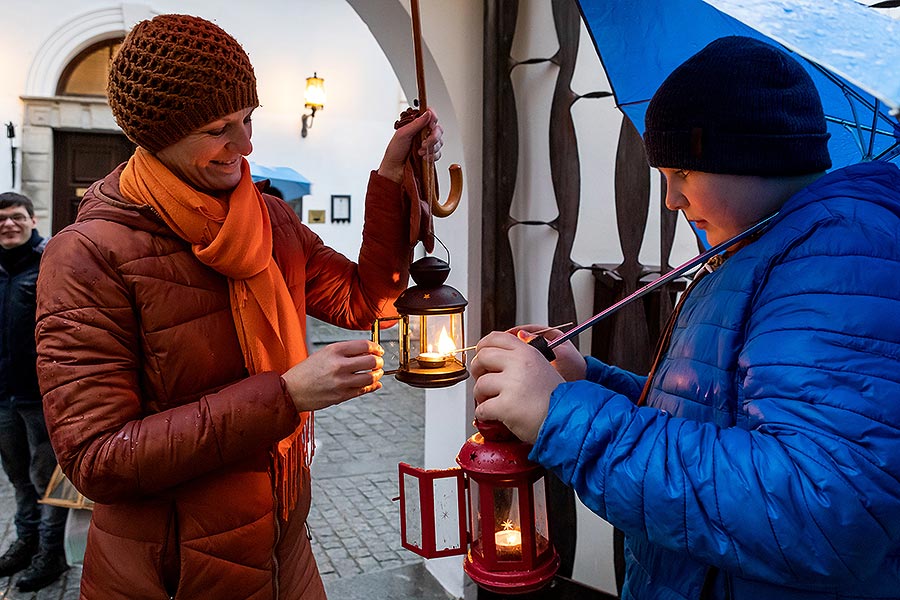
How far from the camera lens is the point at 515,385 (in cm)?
122

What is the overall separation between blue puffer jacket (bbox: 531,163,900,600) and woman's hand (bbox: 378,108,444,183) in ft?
3.07

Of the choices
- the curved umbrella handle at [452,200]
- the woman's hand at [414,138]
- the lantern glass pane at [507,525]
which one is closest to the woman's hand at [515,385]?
the lantern glass pane at [507,525]

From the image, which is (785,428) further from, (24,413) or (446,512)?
(24,413)

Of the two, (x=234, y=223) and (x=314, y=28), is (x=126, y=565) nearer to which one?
(x=234, y=223)

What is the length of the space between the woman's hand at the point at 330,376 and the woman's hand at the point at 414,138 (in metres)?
0.56

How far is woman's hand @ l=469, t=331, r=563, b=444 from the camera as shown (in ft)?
3.95

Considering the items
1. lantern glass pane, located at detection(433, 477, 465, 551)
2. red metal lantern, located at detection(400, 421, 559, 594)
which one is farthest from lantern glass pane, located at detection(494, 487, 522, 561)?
lantern glass pane, located at detection(433, 477, 465, 551)

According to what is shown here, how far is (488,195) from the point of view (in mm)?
3697

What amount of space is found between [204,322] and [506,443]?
0.77 m

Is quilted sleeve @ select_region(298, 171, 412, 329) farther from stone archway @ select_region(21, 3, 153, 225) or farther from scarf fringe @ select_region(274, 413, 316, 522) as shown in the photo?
stone archway @ select_region(21, 3, 153, 225)

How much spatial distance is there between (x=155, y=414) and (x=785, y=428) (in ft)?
4.15

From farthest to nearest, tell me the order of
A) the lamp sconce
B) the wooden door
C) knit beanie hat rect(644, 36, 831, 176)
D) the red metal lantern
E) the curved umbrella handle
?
1. the lamp sconce
2. the wooden door
3. the curved umbrella handle
4. the red metal lantern
5. knit beanie hat rect(644, 36, 831, 176)

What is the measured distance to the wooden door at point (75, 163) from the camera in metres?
10.1

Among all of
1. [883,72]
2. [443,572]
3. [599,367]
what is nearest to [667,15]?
[599,367]
